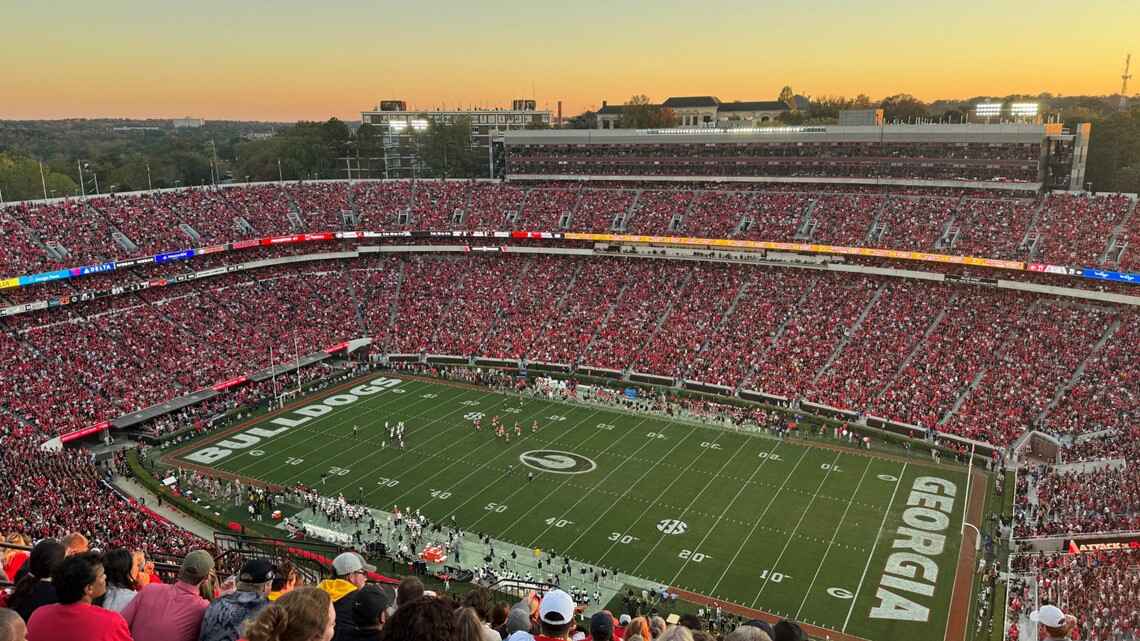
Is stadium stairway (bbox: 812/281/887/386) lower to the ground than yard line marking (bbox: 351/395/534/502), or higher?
higher

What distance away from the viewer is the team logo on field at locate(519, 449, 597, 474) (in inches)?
1385

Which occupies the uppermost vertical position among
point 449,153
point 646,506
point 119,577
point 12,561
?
point 449,153

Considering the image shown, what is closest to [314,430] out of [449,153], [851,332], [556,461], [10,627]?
[556,461]

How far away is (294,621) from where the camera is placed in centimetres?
419

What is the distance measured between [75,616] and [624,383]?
1642 inches

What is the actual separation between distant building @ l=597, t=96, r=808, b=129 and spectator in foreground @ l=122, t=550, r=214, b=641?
102 m

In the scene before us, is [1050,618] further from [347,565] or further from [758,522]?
[758,522]

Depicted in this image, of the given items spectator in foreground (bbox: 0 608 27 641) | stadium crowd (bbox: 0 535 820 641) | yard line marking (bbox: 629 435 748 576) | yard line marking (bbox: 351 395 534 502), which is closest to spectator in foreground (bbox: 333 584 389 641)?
stadium crowd (bbox: 0 535 820 641)

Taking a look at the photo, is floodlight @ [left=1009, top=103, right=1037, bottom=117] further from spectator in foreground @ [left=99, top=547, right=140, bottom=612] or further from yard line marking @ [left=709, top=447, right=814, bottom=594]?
spectator in foreground @ [left=99, top=547, right=140, bottom=612]

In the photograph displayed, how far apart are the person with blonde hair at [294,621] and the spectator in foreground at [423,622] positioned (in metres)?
0.66

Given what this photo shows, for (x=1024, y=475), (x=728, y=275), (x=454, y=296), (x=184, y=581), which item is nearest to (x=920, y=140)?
(x=728, y=275)

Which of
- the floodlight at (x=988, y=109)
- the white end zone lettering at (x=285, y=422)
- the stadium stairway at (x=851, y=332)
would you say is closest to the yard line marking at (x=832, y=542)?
the stadium stairway at (x=851, y=332)

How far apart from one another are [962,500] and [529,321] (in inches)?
1128

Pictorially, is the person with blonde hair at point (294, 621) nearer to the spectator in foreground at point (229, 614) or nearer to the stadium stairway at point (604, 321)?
the spectator in foreground at point (229, 614)
